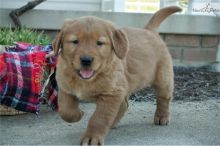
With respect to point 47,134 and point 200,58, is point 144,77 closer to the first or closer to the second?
point 47,134

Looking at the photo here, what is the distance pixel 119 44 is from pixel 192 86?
9.54ft

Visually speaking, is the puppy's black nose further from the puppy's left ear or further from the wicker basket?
the wicker basket

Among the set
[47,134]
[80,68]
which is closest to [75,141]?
[47,134]

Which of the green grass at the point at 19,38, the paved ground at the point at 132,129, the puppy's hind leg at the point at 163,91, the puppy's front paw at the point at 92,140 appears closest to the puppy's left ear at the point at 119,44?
the puppy's front paw at the point at 92,140

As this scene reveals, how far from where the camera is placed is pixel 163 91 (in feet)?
16.9

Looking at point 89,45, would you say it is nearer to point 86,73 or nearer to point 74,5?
point 86,73

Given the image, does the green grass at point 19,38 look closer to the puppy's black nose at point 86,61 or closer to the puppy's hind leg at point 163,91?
the puppy's hind leg at point 163,91

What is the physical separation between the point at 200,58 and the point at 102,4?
183cm

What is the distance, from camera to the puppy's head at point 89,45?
3939 millimetres

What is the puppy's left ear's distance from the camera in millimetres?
4172

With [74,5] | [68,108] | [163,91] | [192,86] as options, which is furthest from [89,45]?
[74,5]

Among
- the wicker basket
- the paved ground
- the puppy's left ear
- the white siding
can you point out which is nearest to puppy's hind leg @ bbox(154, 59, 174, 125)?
the paved ground

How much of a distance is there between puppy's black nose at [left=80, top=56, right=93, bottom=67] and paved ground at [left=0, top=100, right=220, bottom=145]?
0.81 metres

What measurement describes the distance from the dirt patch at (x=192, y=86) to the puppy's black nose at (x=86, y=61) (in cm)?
245
